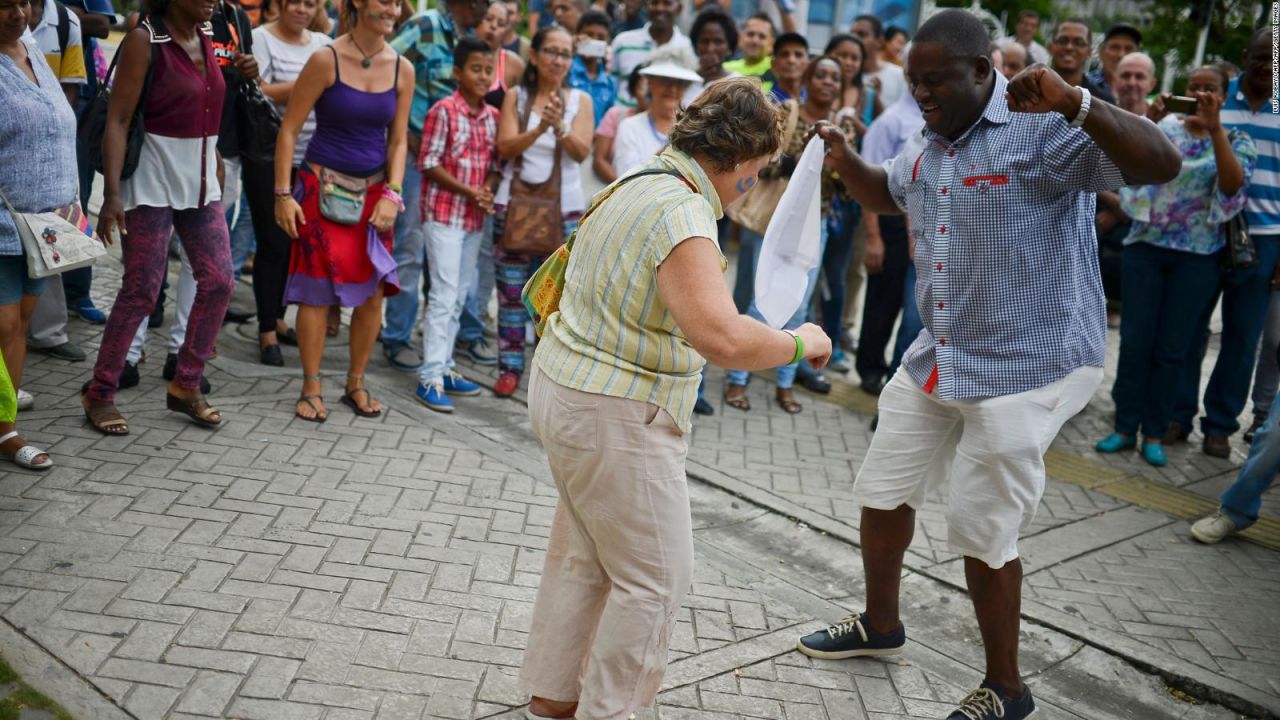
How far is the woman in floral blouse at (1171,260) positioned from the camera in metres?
6.48

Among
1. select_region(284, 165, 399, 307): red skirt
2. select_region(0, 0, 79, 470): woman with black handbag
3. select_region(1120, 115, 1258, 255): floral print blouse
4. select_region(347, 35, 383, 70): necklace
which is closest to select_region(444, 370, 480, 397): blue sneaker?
select_region(284, 165, 399, 307): red skirt

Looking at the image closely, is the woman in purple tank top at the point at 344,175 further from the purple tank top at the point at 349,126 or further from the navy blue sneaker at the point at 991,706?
the navy blue sneaker at the point at 991,706

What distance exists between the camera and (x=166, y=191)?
5375 millimetres

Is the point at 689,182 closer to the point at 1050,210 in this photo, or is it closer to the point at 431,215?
the point at 1050,210

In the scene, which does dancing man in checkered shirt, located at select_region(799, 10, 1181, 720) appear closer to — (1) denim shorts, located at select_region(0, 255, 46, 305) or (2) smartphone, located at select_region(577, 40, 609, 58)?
(1) denim shorts, located at select_region(0, 255, 46, 305)

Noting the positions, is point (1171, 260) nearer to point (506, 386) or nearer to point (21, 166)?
point (506, 386)

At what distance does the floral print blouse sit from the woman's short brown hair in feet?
14.1

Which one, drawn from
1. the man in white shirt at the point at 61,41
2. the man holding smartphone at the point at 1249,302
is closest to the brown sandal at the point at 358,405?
the man in white shirt at the point at 61,41

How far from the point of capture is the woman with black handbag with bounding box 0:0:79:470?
475cm

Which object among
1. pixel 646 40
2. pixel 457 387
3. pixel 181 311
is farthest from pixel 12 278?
pixel 646 40

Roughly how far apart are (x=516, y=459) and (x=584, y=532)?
8.55 feet

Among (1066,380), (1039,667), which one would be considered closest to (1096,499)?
(1039,667)

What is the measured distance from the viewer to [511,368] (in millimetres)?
7129

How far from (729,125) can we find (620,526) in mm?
1138
